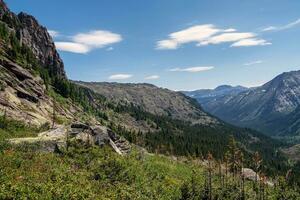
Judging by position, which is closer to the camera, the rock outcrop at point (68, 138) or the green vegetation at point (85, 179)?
the green vegetation at point (85, 179)

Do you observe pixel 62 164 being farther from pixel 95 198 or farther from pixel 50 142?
pixel 95 198

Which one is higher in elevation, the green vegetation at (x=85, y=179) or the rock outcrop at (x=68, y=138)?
the rock outcrop at (x=68, y=138)

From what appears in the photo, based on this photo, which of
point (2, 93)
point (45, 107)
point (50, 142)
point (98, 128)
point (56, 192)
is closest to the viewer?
point (56, 192)

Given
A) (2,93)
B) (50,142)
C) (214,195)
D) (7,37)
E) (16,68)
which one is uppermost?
(7,37)

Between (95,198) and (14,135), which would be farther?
(14,135)

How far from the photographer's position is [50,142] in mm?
95250

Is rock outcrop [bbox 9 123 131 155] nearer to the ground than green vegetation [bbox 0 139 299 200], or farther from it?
farther from it

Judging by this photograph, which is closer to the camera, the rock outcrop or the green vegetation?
the green vegetation

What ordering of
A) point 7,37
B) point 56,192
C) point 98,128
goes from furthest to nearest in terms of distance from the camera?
point 7,37 < point 98,128 < point 56,192

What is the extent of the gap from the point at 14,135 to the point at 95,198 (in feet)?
172

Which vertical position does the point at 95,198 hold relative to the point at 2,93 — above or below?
below

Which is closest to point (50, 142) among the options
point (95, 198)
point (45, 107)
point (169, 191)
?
point (169, 191)

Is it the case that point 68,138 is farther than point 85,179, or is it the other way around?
point 68,138

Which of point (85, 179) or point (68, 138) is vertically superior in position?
point (68, 138)
